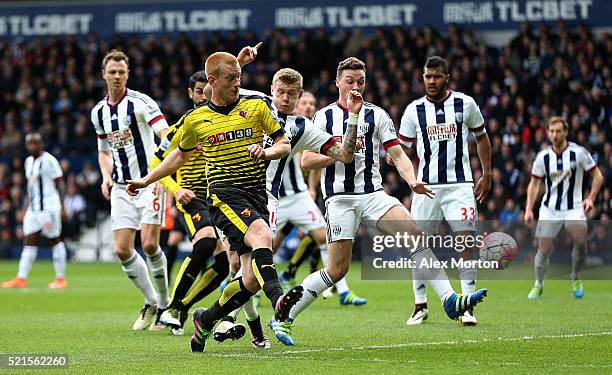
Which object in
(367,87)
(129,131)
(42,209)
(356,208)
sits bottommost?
(42,209)

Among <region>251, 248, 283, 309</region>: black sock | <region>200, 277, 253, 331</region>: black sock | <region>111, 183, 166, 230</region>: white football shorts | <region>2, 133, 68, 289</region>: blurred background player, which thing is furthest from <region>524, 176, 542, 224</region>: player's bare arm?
<region>2, 133, 68, 289</region>: blurred background player

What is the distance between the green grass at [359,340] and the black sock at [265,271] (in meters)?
0.53

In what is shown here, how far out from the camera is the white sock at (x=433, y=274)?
9984 mm

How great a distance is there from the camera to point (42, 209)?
61.9 ft

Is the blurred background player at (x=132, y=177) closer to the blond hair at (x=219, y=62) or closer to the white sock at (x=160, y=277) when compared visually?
the white sock at (x=160, y=277)

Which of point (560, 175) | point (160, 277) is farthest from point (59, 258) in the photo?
point (560, 175)

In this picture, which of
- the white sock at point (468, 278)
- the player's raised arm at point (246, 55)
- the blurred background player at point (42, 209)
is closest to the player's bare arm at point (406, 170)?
the white sock at point (468, 278)

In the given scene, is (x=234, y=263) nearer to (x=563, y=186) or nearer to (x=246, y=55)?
(x=246, y=55)

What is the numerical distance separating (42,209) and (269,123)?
11.6 metres

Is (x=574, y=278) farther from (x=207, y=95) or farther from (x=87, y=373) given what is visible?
(x=87, y=373)

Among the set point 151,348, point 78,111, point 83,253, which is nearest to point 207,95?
point 151,348

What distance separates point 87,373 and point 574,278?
8838mm

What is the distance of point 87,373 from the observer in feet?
23.7

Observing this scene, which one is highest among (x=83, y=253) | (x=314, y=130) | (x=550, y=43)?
(x=550, y=43)
